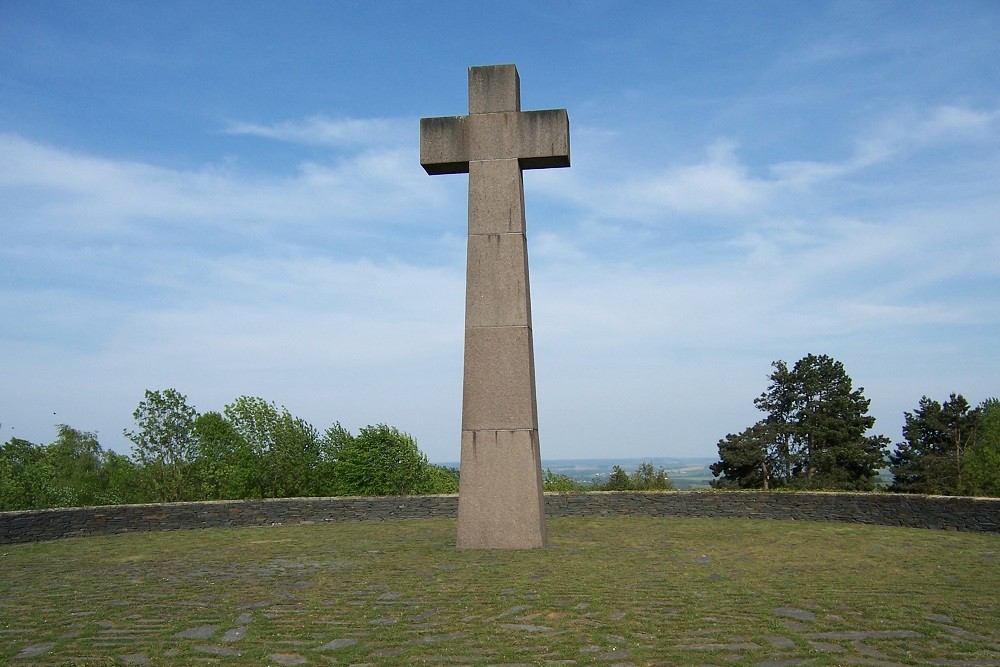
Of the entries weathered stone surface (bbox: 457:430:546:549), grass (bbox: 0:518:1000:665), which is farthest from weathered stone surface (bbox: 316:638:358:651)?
weathered stone surface (bbox: 457:430:546:549)

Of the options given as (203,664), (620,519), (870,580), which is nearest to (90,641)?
(203,664)

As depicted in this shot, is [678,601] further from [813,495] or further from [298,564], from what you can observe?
[813,495]

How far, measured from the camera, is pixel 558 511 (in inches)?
706

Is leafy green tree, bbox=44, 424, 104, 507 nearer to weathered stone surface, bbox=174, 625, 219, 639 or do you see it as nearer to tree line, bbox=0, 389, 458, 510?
tree line, bbox=0, 389, 458, 510

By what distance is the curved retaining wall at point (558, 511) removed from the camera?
15.0 m

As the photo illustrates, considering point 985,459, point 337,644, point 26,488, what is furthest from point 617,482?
point 985,459

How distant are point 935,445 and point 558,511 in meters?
45.0

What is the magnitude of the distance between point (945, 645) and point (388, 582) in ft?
18.0

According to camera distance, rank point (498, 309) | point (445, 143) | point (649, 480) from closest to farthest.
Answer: point (498, 309), point (445, 143), point (649, 480)

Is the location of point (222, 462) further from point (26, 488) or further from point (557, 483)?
point (557, 483)

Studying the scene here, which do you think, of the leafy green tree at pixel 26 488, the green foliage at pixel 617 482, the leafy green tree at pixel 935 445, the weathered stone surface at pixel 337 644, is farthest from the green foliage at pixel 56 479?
the leafy green tree at pixel 935 445

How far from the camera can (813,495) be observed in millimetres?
16797

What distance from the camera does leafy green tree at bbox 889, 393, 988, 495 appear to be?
49.5m

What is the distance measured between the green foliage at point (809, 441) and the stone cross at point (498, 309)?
125 feet
